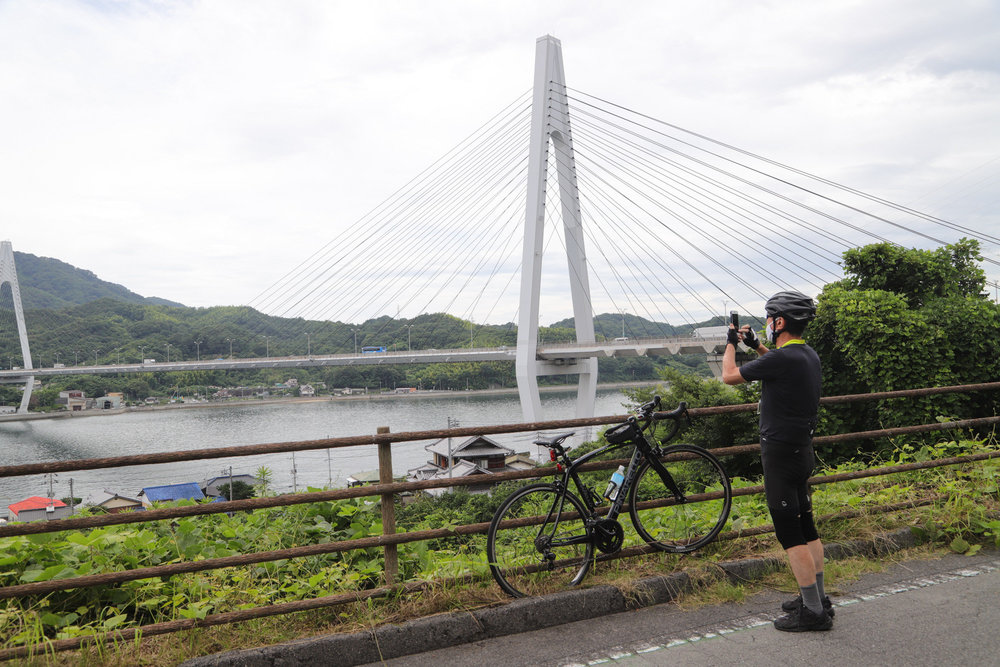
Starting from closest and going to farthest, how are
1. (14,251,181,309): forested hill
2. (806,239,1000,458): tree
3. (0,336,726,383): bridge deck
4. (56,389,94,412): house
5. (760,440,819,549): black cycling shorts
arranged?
(760,440,819,549): black cycling shorts → (806,239,1000,458): tree → (0,336,726,383): bridge deck → (56,389,94,412): house → (14,251,181,309): forested hill

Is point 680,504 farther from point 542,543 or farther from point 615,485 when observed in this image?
point 542,543

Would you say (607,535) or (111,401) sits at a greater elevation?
(607,535)

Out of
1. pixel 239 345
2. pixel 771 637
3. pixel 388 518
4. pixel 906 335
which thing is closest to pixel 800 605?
pixel 771 637

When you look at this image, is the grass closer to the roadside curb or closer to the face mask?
the roadside curb

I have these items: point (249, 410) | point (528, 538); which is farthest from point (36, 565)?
point (249, 410)

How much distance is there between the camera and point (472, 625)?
262 centimetres

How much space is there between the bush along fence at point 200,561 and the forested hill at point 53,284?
312 feet

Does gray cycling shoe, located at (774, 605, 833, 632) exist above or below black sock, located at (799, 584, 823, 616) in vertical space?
below

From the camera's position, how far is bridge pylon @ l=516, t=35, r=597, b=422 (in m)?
20.0

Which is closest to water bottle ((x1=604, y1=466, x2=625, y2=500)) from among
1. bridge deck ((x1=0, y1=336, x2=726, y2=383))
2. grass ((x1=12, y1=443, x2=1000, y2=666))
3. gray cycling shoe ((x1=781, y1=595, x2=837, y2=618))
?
grass ((x1=12, y1=443, x2=1000, y2=666))

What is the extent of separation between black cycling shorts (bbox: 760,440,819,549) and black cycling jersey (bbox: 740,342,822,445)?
5cm

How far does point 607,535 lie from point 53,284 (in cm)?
11014

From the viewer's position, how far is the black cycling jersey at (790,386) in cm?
256

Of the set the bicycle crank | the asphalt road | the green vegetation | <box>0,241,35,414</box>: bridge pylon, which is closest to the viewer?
the asphalt road
